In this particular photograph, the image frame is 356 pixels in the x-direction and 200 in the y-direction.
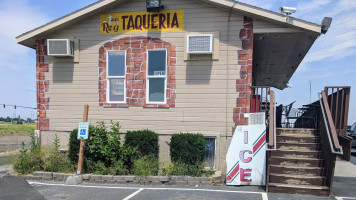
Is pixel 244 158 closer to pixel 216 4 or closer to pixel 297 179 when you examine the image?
pixel 297 179

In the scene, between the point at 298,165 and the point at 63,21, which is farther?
the point at 63,21

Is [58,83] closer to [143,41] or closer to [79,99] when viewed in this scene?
[79,99]

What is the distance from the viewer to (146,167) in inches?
275

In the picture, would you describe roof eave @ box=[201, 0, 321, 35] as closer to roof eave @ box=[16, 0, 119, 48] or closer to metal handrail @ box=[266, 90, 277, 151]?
metal handrail @ box=[266, 90, 277, 151]

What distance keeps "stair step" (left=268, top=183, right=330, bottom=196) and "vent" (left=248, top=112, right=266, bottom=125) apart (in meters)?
1.66

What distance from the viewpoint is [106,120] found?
8.18 metres

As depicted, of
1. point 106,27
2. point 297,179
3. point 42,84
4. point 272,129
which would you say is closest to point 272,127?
point 272,129

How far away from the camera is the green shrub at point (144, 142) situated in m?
7.31

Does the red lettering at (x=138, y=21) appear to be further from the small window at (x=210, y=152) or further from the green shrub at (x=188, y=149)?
the small window at (x=210, y=152)

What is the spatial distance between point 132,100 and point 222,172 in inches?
133

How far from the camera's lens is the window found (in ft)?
27.0

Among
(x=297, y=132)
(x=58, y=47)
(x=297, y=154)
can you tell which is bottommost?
(x=297, y=154)

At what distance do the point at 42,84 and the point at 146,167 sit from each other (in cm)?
456

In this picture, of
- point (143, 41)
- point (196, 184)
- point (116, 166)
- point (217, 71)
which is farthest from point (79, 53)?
point (196, 184)
